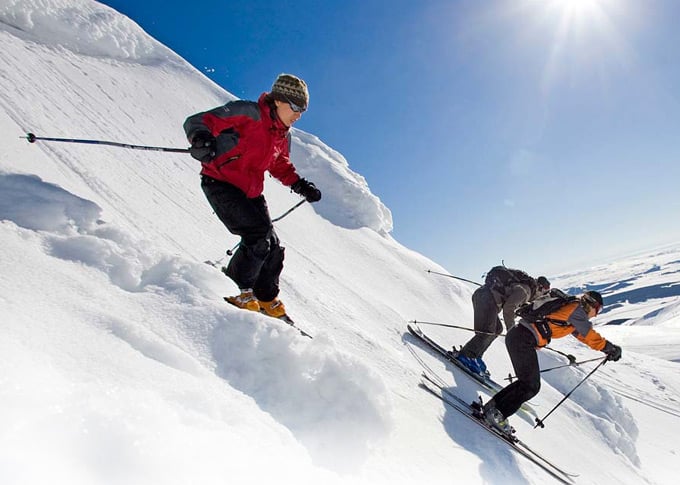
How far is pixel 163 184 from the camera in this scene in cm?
722

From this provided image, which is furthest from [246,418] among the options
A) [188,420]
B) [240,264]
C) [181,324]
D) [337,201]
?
[337,201]

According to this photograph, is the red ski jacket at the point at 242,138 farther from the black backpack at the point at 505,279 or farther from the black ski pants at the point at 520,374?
the black backpack at the point at 505,279

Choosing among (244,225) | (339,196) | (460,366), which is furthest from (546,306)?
(339,196)

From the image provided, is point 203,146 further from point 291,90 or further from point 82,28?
point 82,28

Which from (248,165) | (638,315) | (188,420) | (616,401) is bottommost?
(188,420)

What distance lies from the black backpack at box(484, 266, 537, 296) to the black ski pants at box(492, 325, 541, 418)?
54.9 inches

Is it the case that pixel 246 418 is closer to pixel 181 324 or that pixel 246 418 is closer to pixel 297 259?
pixel 181 324

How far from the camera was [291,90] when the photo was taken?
3.55 m

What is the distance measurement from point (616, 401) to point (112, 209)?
10457 mm

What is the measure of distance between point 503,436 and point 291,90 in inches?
159

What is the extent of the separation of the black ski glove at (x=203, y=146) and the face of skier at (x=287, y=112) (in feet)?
2.35

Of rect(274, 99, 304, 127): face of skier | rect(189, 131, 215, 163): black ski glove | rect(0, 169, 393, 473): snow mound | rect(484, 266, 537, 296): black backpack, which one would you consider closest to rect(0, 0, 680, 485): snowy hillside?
rect(0, 169, 393, 473): snow mound

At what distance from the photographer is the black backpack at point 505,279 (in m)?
6.46

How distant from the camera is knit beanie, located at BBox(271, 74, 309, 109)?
140 inches
